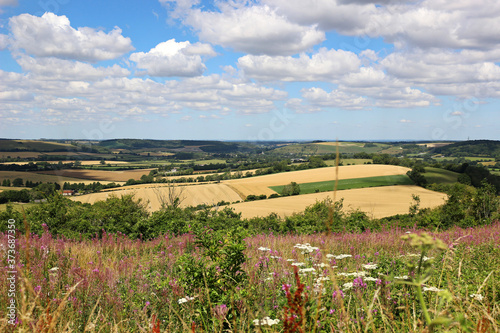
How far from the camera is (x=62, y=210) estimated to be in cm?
1328

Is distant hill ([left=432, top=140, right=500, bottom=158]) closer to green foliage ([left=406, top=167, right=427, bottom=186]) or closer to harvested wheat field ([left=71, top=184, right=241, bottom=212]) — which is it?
green foliage ([left=406, top=167, right=427, bottom=186])

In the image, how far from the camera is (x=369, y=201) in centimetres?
5259

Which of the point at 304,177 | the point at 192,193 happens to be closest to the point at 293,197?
the point at 192,193

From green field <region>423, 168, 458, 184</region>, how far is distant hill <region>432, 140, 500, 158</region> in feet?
214

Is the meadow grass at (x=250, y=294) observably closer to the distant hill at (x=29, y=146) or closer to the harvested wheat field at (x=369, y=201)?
the harvested wheat field at (x=369, y=201)

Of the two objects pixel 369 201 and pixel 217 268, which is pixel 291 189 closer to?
pixel 369 201

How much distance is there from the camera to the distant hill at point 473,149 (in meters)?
126

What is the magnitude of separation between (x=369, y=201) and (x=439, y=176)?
22.7 meters

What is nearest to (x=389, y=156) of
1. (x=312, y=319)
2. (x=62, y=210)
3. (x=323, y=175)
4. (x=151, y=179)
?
(x=323, y=175)

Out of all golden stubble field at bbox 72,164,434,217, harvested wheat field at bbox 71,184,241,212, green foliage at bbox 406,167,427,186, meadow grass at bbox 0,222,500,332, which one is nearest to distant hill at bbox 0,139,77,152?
harvested wheat field at bbox 71,184,241,212

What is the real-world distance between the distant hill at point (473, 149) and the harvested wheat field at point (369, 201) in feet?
265

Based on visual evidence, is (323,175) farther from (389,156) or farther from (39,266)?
(39,266)

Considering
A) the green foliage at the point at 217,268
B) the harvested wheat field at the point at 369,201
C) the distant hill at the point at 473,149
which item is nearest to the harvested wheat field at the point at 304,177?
the harvested wheat field at the point at 369,201

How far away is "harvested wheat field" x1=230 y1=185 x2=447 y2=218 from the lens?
45281mm
